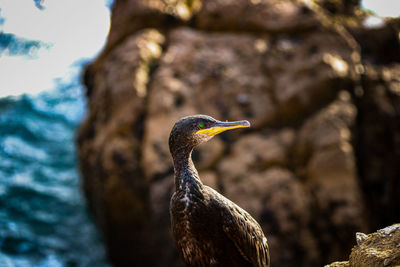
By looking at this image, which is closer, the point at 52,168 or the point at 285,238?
the point at 285,238

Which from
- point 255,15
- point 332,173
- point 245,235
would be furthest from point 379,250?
point 255,15

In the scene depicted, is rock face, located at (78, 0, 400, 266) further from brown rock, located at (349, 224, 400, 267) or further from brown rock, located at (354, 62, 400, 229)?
brown rock, located at (349, 224, 400, 267)

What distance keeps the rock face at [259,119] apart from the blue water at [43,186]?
81 cm

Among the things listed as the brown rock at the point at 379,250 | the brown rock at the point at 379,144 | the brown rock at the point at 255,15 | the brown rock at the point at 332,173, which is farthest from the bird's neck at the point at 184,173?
the brown rock at the point at 255,15

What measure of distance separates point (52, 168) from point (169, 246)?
154 inches

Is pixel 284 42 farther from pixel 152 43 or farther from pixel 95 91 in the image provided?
pixel 95 91

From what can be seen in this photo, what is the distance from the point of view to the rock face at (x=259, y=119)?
5.23m

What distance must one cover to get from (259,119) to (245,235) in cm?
329

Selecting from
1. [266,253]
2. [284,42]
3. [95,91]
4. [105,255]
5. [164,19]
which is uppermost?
[164,19]

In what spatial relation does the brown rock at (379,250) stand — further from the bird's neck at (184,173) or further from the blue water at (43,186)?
the blue water at (43,186)

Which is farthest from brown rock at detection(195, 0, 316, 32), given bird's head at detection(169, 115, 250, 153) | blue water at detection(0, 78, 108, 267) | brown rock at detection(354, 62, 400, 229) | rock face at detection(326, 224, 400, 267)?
rock face at detection(326, 224, 400, 267)

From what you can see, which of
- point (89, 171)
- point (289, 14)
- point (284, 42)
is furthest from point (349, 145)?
point (89, 171)

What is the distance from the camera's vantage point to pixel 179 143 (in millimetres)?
2855

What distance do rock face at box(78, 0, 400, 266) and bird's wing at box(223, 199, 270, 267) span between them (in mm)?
2392
